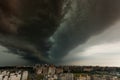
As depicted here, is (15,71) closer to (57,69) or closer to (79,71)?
(57,69)

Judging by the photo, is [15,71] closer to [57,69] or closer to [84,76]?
[57,69]

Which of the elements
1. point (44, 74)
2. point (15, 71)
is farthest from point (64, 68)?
point (15, 71)

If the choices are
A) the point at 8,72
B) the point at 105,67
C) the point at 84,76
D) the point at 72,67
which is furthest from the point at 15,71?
the point at 105,67

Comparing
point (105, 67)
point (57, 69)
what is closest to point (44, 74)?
point (57, 69)

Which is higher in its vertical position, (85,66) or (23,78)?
(85,66)

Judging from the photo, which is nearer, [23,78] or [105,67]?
[23,78]

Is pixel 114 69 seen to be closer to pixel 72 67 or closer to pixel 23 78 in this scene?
pixel 72 67
